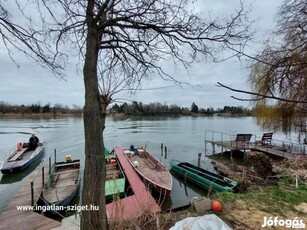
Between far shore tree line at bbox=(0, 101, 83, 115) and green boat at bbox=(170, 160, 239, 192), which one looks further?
far shore tree line at bbox=(0, 101, 83, 115)

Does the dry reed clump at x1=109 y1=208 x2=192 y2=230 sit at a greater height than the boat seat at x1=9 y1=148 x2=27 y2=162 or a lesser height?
greater

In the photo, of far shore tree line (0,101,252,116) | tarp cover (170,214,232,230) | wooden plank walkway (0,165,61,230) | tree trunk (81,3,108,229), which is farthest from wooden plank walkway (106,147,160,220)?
far shore tree line (0,101,252,116)

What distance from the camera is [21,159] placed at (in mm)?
14398

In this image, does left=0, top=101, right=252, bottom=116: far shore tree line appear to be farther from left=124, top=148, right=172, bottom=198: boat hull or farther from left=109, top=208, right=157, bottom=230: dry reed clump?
left=109, top=208, right=157, bottom=230: dry reed clump

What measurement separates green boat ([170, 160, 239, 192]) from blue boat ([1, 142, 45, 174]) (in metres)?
9.47

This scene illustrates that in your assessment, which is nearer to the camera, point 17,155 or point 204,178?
point 204,178

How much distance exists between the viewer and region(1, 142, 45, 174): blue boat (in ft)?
41.8

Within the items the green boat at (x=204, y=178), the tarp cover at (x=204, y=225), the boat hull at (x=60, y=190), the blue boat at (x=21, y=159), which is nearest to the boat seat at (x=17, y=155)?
the blue boat at (x=21, y=159)

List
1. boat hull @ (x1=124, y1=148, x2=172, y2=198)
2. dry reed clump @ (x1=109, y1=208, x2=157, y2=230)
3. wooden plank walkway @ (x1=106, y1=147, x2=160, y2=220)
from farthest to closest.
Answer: boat hull @ (x1=124, y1=148, x2=172, y2=198) < wooden plank walkway @ (x1=106, y1=147, x2=160, y2=220) < dry reed clump @ (x1=109, y1=208, x2=157, y2=230)

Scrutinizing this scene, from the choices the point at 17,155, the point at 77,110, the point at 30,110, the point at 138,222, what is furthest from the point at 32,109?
the point at 138,222

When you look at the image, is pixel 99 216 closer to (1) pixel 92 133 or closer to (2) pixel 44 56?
(1) pixel 92 133

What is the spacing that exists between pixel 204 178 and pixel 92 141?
9.45 metres

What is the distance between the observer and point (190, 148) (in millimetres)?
21891

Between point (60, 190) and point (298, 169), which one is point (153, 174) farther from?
point (298, 169)
